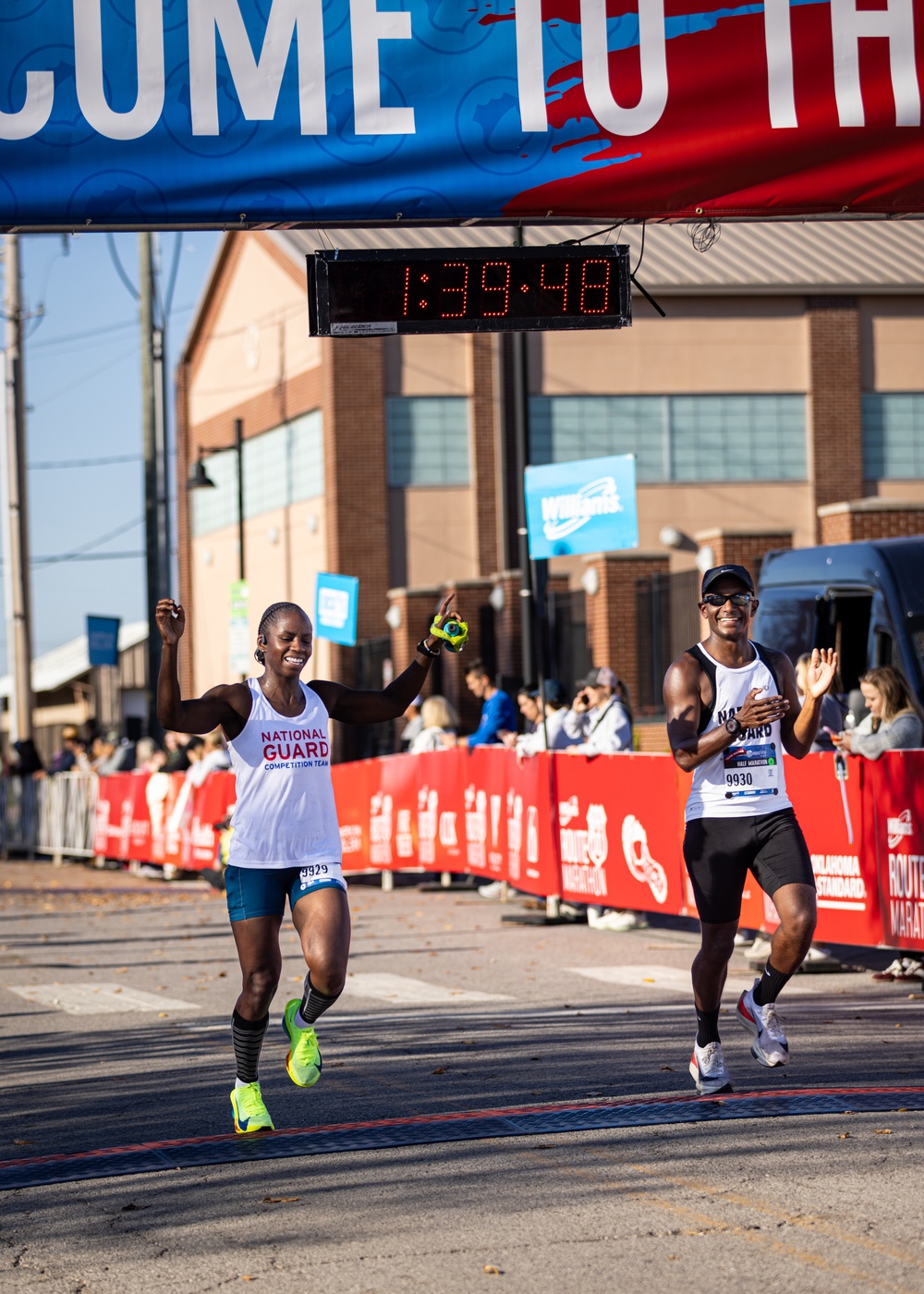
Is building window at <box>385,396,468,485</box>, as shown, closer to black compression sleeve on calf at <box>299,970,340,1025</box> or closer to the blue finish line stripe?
the blue finish line stripe

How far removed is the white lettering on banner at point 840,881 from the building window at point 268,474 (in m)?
24.8

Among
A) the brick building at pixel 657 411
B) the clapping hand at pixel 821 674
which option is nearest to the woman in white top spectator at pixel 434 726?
the clapping hand at pixel 821 674

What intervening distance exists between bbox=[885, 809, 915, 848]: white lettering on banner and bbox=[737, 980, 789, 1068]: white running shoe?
161 inches

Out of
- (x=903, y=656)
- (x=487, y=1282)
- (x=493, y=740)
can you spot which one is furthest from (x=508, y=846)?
(x=487, y=1282)

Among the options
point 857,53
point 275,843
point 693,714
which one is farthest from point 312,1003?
point 857,53

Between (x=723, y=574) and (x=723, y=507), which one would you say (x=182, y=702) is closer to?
(x=723, y=574)

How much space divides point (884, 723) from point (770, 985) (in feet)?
15.5

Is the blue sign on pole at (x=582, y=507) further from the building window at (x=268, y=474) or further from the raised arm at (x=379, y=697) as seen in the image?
the building window at (x=268, y=474)

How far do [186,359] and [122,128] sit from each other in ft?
120

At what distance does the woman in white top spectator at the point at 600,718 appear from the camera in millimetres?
15664

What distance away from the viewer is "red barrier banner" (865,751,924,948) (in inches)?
438

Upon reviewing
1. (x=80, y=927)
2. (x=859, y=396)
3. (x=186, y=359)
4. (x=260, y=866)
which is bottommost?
(x=80, y=927)

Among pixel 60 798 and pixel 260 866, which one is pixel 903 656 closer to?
pixel 260 866

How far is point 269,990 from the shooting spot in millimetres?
7043
